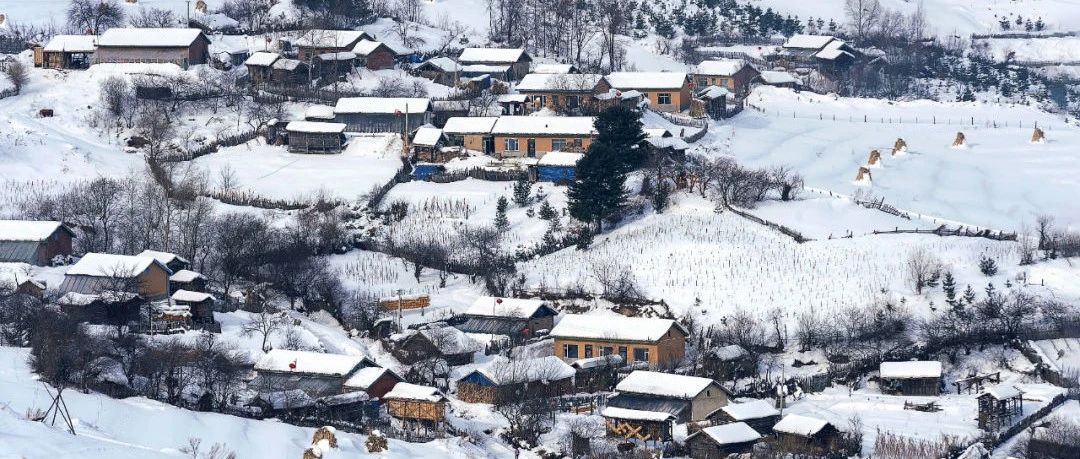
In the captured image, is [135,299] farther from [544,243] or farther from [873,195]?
[873,195]

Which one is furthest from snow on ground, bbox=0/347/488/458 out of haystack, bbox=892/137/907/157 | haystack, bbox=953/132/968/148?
haystack, bbox=953/132/968/148

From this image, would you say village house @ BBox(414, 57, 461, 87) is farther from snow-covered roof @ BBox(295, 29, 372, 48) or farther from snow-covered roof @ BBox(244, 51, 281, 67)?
snow-covered roof @ BBox(244, 51, 281, 67)

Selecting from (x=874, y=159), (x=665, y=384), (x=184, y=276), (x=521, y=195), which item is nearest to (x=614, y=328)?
(x=665, y=384)

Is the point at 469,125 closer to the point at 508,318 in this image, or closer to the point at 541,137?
the point at 541,137

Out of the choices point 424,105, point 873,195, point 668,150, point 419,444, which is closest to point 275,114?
point 424,105

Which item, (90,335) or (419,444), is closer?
(419,444)

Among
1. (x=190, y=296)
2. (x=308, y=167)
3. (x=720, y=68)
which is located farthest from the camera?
(x=720, y=68)

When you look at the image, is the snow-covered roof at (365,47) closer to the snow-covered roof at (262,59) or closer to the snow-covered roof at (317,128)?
the snow-covered roof at (262,59)
